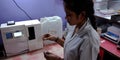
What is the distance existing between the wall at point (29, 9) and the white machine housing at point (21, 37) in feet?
0.52

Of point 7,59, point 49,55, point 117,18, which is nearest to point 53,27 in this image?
point 7,59

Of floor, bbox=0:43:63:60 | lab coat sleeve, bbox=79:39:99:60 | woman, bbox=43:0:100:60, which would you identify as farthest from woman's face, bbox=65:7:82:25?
floor, bbox=0:43:63:60

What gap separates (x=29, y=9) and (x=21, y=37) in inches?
21.3

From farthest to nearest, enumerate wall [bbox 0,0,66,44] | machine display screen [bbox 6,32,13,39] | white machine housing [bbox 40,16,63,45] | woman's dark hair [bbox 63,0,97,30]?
white machine housing [bbox 40,16,63,45] → wall [bbox 0,0,66,44] → machine display screen [bbox 6,32,13,39] → woman's dark hair [bbox 63,0,97,30]

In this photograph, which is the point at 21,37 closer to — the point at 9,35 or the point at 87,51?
the point at 9,35

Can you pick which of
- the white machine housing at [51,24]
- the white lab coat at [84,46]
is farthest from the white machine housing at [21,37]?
the white lab coat at [84,46]

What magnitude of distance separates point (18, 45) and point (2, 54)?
332 mm

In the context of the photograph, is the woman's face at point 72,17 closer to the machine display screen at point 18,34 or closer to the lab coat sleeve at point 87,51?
the lab coat sleeve at point 87,51

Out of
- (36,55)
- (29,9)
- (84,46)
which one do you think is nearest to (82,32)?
(84,46)

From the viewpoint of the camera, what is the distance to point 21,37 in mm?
2176

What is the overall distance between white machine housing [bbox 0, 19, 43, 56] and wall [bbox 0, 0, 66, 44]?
6.3 inches

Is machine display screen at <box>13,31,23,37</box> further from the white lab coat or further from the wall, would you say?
the white lab coat

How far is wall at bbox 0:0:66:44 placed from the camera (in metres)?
2.19

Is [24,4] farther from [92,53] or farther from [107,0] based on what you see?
[92,53]
